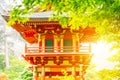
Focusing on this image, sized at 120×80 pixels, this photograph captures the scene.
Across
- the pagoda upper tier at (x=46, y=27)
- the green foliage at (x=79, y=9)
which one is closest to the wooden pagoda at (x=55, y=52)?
the pagoda upper tier at (x=46, y=27)

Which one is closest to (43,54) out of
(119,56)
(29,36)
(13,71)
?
(29,36)

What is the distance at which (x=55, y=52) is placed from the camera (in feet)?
60.8

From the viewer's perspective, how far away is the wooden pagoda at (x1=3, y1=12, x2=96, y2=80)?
60.8 ft

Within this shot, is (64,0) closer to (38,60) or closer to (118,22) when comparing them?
(118,22)

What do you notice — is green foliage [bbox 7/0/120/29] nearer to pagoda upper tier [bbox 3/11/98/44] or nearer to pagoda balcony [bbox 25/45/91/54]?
pagoda upper tier [bbox 3/11/98/44]

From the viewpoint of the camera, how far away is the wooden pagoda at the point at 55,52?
1854 centimetres

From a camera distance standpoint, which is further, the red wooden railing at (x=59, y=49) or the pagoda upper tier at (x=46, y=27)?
the red wooden railing at (x=59, y=49)

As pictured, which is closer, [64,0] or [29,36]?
[64,0]

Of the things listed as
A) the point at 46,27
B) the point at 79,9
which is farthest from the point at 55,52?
the point at 79,9

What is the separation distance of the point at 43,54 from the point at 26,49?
3.29ft

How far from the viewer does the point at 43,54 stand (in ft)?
60.3

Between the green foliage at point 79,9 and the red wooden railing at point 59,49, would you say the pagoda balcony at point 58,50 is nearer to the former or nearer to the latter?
the red wooden railing at point 59,49

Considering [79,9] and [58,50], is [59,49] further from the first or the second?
[79,9]

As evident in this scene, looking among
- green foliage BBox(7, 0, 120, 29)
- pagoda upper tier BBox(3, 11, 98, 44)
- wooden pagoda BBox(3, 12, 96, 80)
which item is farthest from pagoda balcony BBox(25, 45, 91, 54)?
green foliage BBox(7, 0, 120, 29)
